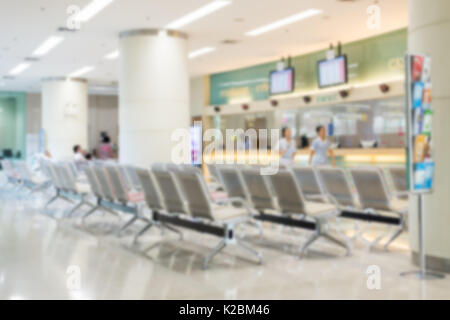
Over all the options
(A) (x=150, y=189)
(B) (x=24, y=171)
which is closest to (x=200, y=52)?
(B) (x=24, y=171)

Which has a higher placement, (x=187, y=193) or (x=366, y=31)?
(x=366, y=31)

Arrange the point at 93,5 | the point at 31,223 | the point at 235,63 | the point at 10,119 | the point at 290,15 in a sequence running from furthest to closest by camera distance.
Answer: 1. the point at 10,119
2. the point at 235,63
3. the point at 290,15
4. the point at 93,5
5. the point at 31,223

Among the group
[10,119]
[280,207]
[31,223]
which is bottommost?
[31,223]

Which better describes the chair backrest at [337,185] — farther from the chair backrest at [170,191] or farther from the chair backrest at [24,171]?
the chair backrest at [24,171]

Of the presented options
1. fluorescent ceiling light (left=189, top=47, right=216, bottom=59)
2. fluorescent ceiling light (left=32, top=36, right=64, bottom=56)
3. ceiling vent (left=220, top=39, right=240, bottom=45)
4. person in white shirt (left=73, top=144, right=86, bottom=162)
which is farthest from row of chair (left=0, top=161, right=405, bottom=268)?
fluorescent ceiling light (left=189, top=47, right=216, bottom=59)

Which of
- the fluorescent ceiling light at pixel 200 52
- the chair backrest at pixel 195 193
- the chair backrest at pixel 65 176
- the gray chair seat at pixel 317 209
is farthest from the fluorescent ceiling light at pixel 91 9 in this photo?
the gray chair seat at pixel 317 209

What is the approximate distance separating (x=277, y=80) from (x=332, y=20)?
15.9 feet

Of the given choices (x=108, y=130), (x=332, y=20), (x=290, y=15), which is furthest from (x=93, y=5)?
(x=108, y=130)

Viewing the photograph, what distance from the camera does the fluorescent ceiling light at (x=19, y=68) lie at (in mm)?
17094

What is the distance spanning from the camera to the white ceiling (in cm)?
986

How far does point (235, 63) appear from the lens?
1706 centimetres

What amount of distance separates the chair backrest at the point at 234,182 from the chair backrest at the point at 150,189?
0.86 m

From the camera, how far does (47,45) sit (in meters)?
13.9

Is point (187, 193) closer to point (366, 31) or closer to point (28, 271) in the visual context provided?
point (28, 271)
